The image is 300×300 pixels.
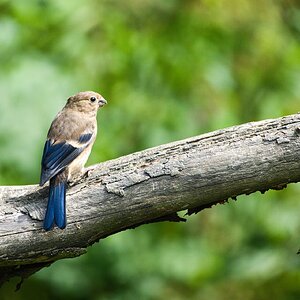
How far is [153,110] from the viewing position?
622 cm

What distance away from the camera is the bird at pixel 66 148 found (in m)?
4.29

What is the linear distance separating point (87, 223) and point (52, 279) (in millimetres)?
2061

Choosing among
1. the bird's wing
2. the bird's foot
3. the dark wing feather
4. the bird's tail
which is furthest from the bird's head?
the bird's tail

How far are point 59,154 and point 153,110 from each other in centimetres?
142

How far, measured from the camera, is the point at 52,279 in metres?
6.33

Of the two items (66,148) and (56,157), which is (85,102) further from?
(56,157)

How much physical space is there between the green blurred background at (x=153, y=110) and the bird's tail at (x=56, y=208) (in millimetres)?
1531

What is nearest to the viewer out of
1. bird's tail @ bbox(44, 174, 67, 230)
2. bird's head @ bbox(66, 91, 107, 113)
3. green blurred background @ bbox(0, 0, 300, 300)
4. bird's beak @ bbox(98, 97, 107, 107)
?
bird's tail @ bbox(44, 174, 67, 230)

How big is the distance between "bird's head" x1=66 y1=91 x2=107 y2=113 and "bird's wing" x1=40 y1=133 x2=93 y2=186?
333 millimetres

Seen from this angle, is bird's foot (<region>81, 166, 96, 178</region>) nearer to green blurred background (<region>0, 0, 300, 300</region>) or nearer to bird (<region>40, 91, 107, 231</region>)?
bird (<region>40, 91, 107, 231</region>)

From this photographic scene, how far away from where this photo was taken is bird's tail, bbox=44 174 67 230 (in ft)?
13.8

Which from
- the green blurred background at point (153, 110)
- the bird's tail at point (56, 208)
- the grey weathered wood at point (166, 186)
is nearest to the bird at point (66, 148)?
the bird's tail at point (56, 208)

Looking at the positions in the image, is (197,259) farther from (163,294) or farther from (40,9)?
(40,9)

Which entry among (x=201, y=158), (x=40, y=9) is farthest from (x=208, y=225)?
(x=201, y=158)
